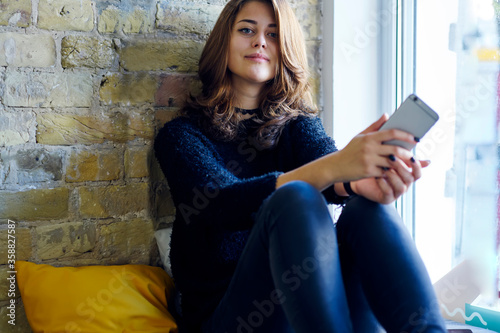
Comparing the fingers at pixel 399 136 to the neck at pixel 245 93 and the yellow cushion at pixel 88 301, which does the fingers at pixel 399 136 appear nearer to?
the neck at pixel 245 93

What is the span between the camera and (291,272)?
2.70ft

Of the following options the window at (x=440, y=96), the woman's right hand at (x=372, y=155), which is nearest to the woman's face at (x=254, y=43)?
the window at (x=440, y=96)

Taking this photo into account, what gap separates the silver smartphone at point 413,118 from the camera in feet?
2.74

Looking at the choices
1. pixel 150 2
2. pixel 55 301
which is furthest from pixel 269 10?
pixel 55 301

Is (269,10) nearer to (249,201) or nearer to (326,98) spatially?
(326,98)

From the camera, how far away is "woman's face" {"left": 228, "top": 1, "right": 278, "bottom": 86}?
4.29ft

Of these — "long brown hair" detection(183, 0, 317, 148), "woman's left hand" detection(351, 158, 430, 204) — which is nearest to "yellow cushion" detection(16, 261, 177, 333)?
"long brown hair" detection(183, 0, 317, 148)

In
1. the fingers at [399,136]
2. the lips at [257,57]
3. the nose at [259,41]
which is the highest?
the nose at [259,41]

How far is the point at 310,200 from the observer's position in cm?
87

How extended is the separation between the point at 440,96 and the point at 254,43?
0.65 m

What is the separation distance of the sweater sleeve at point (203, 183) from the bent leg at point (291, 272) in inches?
3.5

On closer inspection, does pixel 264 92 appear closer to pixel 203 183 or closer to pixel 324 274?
pixel 203 183

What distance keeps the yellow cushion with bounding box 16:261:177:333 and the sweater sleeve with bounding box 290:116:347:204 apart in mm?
538

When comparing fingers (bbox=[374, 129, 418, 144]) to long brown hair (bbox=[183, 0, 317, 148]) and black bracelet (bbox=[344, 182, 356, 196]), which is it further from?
long brown hair (bbox=[183, 0, 317, 148])
